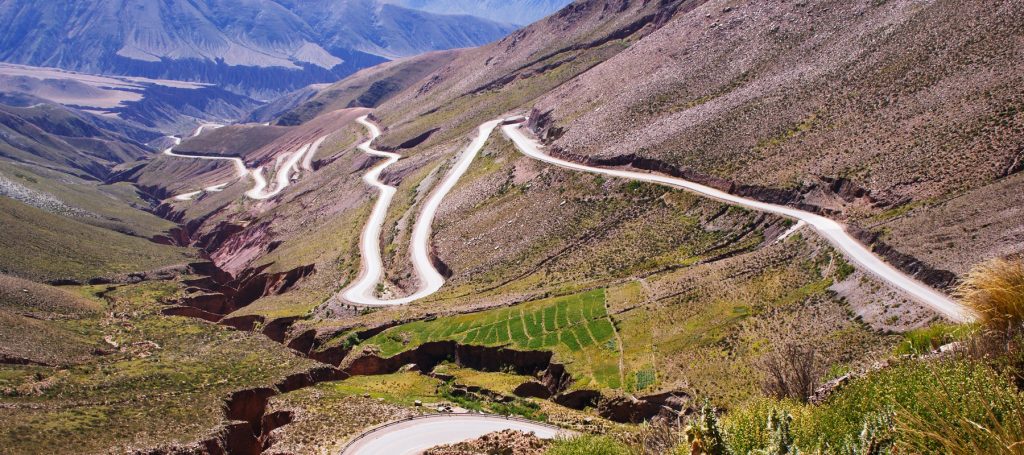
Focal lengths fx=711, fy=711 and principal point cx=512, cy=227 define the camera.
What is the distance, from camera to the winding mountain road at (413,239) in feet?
179

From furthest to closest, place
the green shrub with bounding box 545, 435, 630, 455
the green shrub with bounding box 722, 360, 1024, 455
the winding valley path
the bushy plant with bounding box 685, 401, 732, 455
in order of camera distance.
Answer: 1. the winding valley path
2. the green shrub with bounding box 545, 435, 630, 455
3. the bushy plant with bounding box 685, 401, 732, 455
4. the green shrub with bounding box 722, 360, 1024, 455

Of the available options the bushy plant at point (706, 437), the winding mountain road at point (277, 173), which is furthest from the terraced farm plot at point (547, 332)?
the winding mountain road at point (277, 173)

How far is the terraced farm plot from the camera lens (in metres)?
32.6

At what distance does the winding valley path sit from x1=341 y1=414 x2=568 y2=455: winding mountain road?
14.6 metres

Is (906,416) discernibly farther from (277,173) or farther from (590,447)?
(277,173)

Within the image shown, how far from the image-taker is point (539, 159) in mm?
69375

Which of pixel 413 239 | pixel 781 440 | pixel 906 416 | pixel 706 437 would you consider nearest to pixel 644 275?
pixel 413 239

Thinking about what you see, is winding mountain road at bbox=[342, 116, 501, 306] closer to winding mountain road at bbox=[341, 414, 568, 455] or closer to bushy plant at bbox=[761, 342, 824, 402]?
winding mountain road at bbox=[341, 414, 568, 455]

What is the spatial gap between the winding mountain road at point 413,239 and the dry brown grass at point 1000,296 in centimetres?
4263

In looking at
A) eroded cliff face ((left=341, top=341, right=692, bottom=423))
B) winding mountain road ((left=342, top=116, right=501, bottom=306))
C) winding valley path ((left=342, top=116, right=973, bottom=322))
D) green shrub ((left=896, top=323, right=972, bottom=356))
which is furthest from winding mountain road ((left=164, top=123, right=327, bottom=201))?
green shrub ((left=896, top=323, right=972, bottom=356))

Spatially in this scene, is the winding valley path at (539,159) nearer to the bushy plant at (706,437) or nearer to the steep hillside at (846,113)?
the steep hillside at (846,113)

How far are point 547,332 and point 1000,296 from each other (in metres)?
26.4

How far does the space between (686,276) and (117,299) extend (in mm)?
45848

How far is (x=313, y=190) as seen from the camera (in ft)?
334
